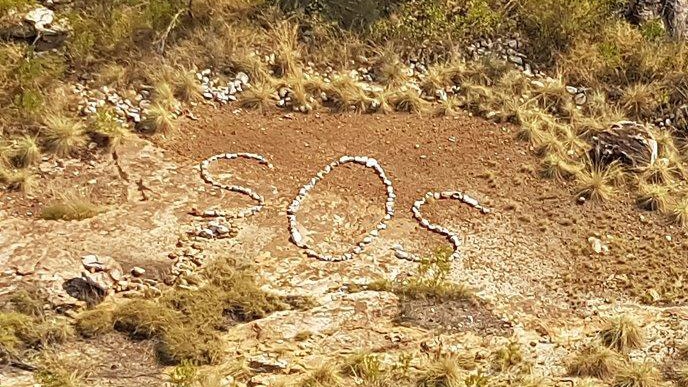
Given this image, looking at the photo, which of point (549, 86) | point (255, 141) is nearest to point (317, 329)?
point (255, 141)

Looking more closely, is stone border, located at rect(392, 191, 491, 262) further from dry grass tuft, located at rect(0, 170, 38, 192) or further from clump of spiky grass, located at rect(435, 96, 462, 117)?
dry grass tuft, located at rect(0, 170, 38, 192)


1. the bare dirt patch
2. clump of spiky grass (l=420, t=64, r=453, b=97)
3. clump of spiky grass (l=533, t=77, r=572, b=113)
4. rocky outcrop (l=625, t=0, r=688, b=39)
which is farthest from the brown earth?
rocky outcrop (l=625, t=0, r=688, b=39)

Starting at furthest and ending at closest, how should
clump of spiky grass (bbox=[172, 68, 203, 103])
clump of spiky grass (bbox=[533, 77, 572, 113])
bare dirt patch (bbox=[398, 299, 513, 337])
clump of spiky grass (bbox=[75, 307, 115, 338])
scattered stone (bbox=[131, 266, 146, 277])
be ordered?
clump of spiky grass (bbox=[533, 77, 572, 113]), clump of spiky grass (bbox=[172, 68, 203, 103]), scattered stone (bbox=[131, 266, 146, 277]), bare dirt patch (bbox=[398, 299, 513, 337]), clump of spiky grass (bbox=[75, 307, 115, 338])

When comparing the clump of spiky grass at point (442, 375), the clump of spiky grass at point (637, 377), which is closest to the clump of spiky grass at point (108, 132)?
the clump of spiky grass at point (442, 375)

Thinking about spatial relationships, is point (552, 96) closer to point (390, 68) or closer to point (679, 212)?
point (390, 68)

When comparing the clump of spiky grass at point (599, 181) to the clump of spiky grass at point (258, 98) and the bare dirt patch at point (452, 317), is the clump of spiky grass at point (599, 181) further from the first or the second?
the clump of spiky grass at point (258, 98)

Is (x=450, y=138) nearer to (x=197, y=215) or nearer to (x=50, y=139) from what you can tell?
(x=197, y=215)

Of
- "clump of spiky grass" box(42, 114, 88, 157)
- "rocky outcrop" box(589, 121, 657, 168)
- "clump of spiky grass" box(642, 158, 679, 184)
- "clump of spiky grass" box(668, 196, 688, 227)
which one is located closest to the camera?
"clump of spiky grass" box(668, 196, 688, 227)
